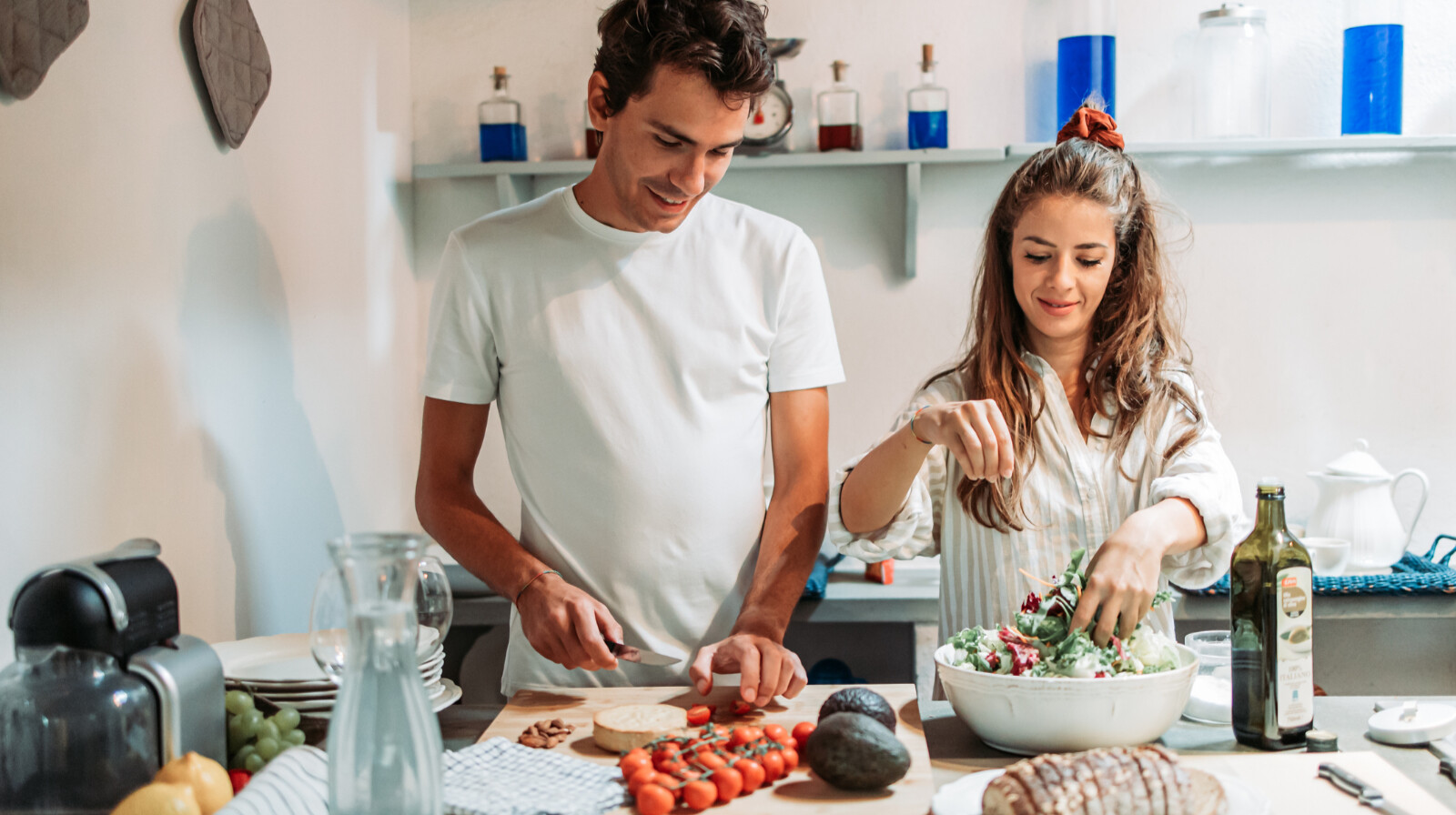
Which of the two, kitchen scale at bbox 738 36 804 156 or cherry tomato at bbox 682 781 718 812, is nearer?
cherry tomato at bbox 682 781 718 812

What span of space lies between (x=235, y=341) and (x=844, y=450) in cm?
149

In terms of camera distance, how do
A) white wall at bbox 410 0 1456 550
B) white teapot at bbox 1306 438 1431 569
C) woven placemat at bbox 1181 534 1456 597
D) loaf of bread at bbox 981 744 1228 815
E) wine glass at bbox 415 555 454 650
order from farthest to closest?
white wall at bbox 410 0 1456 550 → white teapot at bbox 1306 438 1431 569 → woven placemat at bbox 1181 534 1456 597 → wine glass at bbox 415 555 454 650 → loaf of bread at bbox 981 744 1228 815

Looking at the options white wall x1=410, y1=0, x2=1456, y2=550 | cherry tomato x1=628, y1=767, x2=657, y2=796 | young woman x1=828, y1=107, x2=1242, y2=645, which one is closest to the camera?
cherry tomato x1=628, y1=767, x2=657, y2=796

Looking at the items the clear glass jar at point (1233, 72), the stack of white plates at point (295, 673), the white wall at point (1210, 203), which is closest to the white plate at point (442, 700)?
the stack of white plates at point (295, 673)

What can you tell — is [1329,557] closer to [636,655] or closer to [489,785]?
[636,655]

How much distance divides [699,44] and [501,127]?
57.2 inches

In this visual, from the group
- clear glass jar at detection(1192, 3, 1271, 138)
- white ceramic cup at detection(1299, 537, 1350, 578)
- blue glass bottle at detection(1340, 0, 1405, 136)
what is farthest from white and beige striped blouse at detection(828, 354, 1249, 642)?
blue glass bottle at detection(1340, 0, 1405, 136)

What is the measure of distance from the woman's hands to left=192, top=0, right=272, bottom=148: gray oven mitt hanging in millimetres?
1236

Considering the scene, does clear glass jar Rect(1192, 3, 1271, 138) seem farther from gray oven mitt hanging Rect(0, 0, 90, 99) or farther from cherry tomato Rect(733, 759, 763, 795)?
gray oven mitt hanging Rect(0, 0, 90, 99)

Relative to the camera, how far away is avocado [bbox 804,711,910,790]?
1.03m

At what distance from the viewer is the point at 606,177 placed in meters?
1.57

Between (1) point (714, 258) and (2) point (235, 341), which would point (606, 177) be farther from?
(2) point (235, 341)

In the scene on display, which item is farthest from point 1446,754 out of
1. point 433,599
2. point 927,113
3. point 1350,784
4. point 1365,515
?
point 927,113

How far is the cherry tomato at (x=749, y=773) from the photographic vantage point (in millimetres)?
1041
